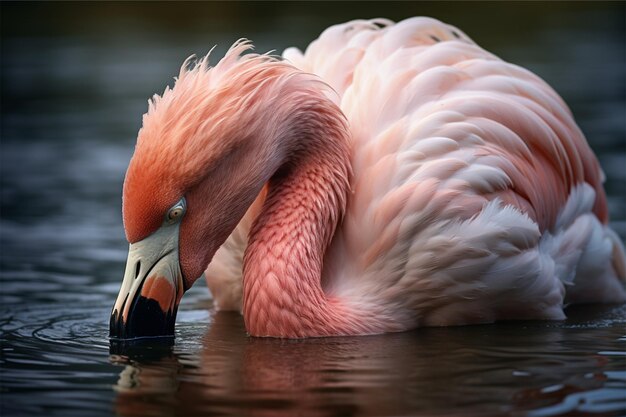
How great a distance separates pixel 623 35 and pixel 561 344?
56.3 feet

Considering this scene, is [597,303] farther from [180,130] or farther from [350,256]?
[180,130]

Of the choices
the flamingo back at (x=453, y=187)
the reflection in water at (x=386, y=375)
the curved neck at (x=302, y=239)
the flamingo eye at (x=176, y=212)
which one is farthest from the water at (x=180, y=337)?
the flamingo eye at (x=176, y=212)

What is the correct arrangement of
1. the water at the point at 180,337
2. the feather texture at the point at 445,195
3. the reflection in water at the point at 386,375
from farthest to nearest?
the feather texture at the point at 445,195
the water at the point at 180,337
the reflection in water at the point at 386,375

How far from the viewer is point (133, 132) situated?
1466 cm

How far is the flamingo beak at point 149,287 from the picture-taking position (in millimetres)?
6066

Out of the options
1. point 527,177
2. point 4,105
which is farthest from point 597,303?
point 4,105

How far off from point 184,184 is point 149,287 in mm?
549

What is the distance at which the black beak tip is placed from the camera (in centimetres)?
611

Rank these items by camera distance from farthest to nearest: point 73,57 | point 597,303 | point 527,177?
point 73,57
point 597,303
point 527,177

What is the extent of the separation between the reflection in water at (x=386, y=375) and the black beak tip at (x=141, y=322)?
10 cm

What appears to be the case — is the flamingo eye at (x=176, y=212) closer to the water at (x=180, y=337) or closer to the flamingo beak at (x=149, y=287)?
the flamingo beak at (x=149, y=287)

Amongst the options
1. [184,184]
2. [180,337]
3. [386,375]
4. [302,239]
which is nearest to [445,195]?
[302,239]

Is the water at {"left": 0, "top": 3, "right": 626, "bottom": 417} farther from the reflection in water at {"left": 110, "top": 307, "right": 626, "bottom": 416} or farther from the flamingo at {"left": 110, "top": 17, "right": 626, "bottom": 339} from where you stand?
the flamingo at {"left": 110, "top": 17, "right": 626, "bottom": 339}

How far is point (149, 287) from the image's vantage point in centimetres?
608
